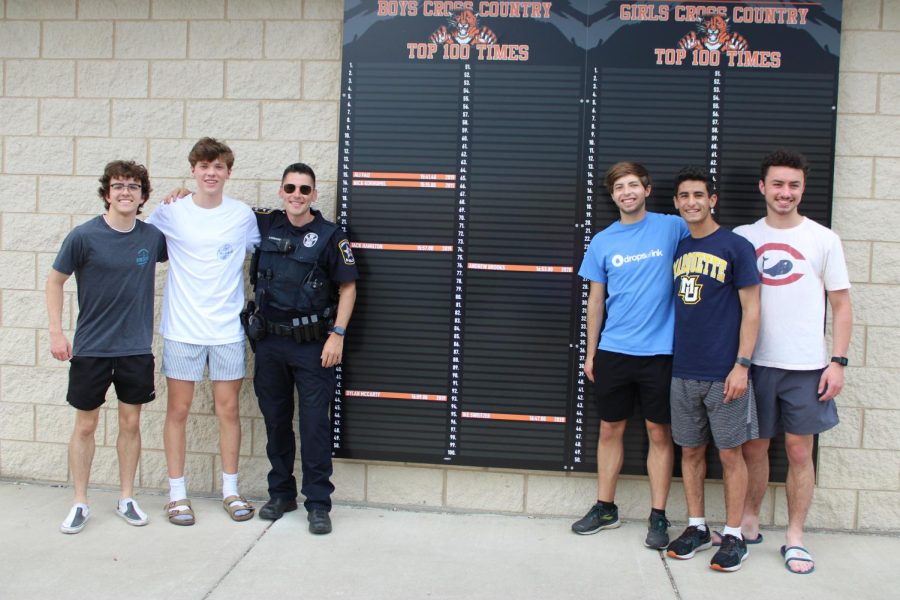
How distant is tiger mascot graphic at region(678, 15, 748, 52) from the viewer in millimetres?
4340

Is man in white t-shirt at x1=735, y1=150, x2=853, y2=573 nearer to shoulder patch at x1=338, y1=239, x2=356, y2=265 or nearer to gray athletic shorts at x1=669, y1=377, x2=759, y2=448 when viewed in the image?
gray athletic shorts at x1=669, y1=377, x2=759, y2=448

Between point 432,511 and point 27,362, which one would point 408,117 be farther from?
point 27,362

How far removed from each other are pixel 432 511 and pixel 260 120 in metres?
2.44

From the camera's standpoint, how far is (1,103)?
4.83 meters

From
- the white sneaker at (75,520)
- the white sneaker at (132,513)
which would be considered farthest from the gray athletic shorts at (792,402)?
the white sneaker at (75,520)

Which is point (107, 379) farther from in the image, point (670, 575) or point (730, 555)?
point (730, 555)

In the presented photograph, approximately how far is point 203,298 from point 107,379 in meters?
0.63

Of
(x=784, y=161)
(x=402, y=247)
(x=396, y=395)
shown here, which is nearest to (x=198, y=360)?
(x=396, y=395)

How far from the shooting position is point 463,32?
176 inches

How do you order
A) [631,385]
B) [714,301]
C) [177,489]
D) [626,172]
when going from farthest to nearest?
[177,489] → [631,385] → [626,172] → [714,301]

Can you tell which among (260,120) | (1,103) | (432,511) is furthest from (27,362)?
(432,511)

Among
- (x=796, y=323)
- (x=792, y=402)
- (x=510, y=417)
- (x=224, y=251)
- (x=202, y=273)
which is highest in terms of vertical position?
(x=224, y=251)

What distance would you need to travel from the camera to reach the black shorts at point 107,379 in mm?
4109

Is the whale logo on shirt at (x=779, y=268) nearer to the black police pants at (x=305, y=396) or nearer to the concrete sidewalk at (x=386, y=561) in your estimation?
the concrete sidewalk at (x=386, y=561)
